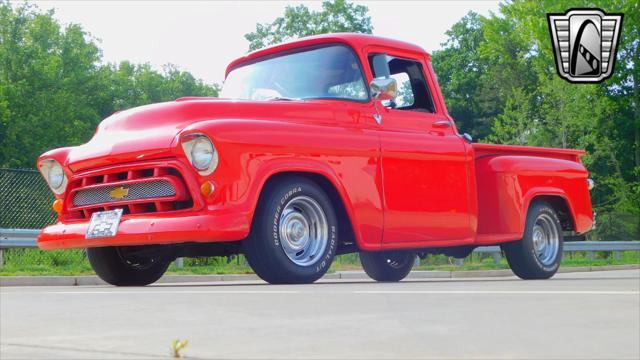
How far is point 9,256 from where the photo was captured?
54.2ft

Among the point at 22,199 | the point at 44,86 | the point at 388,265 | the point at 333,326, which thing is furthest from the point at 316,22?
the point at 333,326

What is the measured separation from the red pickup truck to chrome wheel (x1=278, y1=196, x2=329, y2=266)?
12 mm

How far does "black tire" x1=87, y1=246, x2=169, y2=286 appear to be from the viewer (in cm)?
845

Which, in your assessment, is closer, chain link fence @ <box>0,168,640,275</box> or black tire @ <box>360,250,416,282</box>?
black tire @ <box>360,250,416,282</box>

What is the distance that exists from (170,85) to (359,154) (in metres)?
76.9

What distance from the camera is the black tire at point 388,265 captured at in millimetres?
10578

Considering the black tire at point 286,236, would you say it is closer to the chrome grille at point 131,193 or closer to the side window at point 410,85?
the chrome grille at point 131,193

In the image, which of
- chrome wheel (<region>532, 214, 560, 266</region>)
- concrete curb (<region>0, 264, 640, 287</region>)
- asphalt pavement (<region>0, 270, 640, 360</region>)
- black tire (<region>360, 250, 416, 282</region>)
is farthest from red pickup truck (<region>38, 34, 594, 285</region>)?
concrete curb (<region>0, 264, 640, 287</region>)

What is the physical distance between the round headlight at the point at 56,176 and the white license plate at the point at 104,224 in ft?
2.33

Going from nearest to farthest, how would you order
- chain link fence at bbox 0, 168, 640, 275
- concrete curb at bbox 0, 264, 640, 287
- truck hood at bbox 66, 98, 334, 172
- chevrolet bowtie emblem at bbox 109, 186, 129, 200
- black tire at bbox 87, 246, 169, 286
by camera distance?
truck hood at bbox 66, 98, 334, 172, chevrolet bowtie emblem at bbox 109, 186, 129, 200, black tire at bbox 87, 246, 169, 286, concrete curb at bbox 0, 264, 640, 287, chain link fence at bbox 0, 168, 640, 275

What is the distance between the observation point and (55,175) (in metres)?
8.20

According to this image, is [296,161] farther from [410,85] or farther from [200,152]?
[410,85]

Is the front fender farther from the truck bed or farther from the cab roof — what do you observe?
the truck bed

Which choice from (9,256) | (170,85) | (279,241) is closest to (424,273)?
(9,256)
